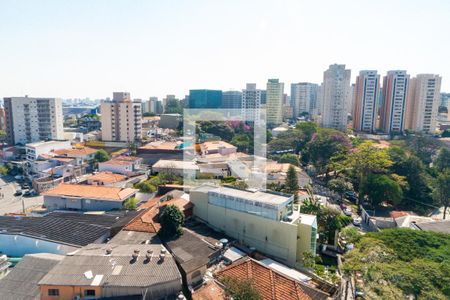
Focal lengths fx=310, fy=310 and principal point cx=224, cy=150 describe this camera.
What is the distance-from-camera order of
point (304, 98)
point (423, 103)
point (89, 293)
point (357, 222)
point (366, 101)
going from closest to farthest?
1. point (89, 293)
2. point (357, 222)
3. point (423, 103)
4. point (366, 101)
5. point (304, 98)

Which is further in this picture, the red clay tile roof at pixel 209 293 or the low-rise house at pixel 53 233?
the low-rise house at pixel 53 233

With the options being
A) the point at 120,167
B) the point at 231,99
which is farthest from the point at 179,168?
the point at 231,99

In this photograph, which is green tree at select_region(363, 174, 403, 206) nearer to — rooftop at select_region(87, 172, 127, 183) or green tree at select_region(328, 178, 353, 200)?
green tree at select_region(328, 178, 353, 200)

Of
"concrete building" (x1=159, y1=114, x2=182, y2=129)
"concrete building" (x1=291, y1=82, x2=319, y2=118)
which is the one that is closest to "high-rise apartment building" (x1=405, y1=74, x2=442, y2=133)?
"concrete building" (x1=291, y1=82, x2=319, y2=118)

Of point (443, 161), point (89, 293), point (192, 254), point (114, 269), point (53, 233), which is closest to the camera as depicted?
point (89, 293)

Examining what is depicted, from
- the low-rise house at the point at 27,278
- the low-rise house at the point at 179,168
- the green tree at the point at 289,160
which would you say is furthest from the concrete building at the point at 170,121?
the low-rise house at the point at 27,278

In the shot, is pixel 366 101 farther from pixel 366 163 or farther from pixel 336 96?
pixel 366 163

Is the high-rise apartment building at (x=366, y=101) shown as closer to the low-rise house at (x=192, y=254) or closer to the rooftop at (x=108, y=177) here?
the rooftop at (x=108, y=177)
